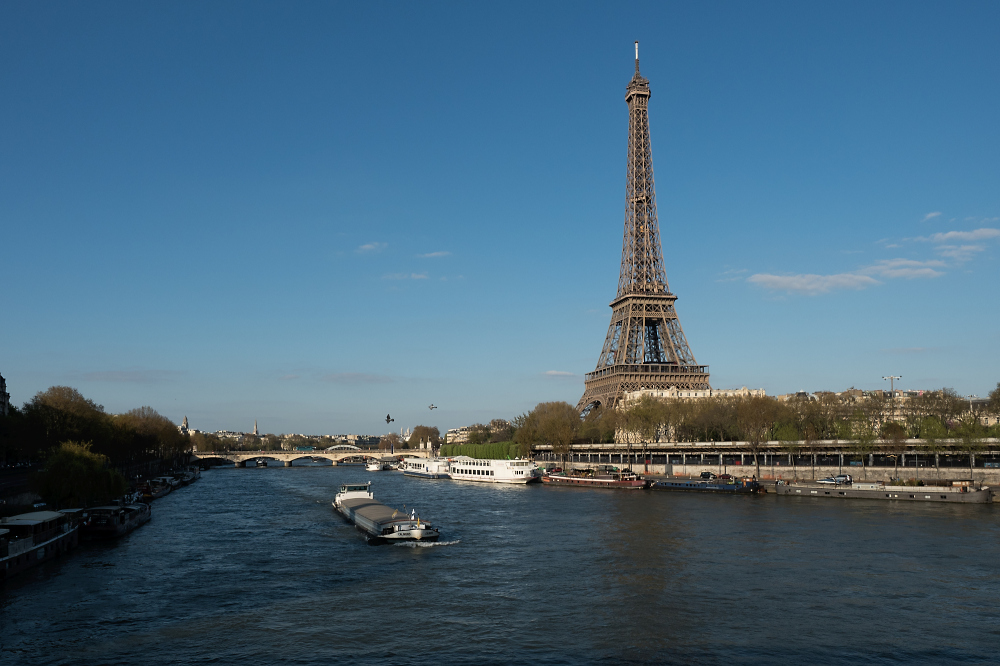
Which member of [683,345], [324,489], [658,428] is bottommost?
[324,489]

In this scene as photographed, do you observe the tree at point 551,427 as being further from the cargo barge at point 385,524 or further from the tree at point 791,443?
the cargo barge at point 385,524

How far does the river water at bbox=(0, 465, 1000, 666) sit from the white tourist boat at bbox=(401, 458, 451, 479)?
282ft

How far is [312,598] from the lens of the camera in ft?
122

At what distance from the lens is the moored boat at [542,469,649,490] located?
10616 centimetres

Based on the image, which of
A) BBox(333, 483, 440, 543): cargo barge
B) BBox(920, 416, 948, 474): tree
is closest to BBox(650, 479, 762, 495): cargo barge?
BBox(920, 416, 948, 474): tree

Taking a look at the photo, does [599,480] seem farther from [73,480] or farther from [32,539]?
[32,539]

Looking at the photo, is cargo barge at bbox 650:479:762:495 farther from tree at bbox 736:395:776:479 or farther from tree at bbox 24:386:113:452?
tree at bbox 24:386:113:452

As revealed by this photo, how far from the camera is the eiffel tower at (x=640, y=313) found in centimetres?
14562

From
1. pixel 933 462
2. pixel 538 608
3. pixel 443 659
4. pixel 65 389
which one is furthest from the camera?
pixel 65 389

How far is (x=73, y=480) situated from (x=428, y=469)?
9795cm

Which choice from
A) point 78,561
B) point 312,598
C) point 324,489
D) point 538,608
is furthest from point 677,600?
point 324,489

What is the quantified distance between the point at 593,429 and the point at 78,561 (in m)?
113

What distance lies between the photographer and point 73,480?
62.1m

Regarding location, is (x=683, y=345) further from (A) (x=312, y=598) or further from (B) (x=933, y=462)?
(A) (x=312, y=598)
